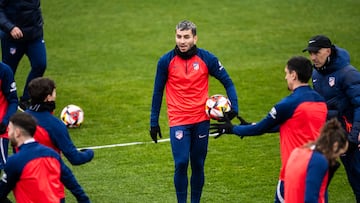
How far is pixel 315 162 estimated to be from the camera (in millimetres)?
7805

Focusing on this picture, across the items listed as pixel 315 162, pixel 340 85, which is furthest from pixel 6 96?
pixel 315 162

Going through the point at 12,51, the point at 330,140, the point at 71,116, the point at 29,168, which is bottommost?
the point at 71,116

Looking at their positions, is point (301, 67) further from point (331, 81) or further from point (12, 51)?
point (12, 51)

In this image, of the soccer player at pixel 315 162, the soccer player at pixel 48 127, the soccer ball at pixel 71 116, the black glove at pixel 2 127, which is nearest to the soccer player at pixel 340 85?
the soccer player at pixel 315 162

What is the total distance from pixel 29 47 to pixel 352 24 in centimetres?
1048

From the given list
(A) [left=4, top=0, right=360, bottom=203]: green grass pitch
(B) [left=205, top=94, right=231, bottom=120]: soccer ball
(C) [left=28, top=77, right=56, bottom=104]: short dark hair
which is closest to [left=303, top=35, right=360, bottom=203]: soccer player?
(B) [left=205, top=94, right=231, bottom=120]: soccer ball

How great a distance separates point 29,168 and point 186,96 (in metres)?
3.50

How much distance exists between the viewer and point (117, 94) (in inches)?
690

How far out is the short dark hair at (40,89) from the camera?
9.05 m

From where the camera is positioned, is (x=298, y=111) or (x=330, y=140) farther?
(x=298, y=111)

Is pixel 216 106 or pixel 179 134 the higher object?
pixel 216 106

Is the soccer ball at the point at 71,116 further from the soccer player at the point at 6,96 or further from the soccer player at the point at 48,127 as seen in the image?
the soccer player at the point at 48,127

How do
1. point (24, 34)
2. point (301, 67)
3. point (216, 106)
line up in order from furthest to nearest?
point (24, 34)
point (216, 106)
point (301, 67)

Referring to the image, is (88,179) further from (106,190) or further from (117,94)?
(117,94)
